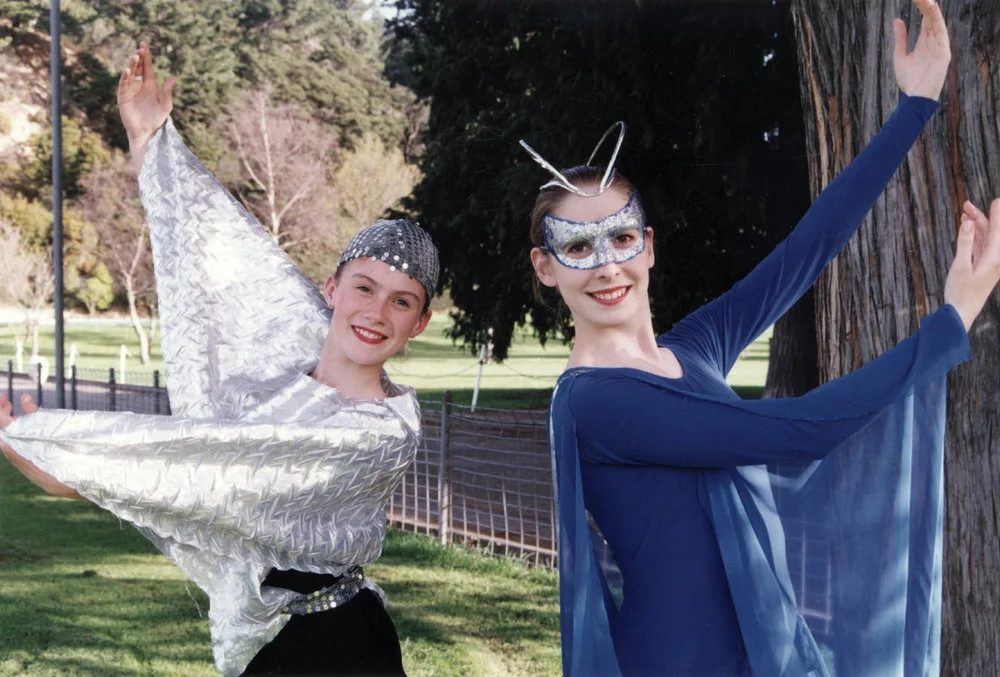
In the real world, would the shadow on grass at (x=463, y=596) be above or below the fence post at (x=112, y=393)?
below

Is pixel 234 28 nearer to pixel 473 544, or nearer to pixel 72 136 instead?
pixel 72 136

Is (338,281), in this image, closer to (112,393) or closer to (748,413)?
(748,413)

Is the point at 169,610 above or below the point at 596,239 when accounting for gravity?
below

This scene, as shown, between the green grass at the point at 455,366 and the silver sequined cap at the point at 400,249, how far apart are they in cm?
1470

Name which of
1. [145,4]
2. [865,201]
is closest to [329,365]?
[865,201]

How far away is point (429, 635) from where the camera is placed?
5.13 meters

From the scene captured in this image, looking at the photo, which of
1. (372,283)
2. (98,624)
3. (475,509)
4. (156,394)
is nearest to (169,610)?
(98,624)

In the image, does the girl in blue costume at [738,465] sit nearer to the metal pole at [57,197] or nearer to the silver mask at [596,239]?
the silver mask at [596,239]

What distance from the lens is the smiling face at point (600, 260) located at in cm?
172

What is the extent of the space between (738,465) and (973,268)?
0.55 m

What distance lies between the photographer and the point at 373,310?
201 cm

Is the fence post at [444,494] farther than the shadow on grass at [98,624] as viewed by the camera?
Yes

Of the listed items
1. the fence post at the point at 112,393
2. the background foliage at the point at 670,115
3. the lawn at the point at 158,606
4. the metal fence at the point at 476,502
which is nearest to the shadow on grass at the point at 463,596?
the lawn at the point at 158,606

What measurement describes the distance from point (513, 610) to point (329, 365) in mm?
3777
